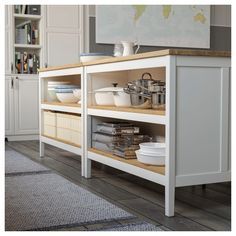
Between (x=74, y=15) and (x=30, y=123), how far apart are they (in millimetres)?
1379

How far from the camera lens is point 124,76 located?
3148 millimetres

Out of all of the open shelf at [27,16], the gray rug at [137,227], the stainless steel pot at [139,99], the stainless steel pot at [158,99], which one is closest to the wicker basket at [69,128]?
the stainless steel pot at [139,99]

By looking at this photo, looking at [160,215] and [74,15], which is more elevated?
[74,15]

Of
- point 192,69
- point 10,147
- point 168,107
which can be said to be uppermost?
point 192,69

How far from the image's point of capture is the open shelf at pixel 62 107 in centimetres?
313

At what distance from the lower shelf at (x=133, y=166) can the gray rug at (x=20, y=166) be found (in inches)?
19.6

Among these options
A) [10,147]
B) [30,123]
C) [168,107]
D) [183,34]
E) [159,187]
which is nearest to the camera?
[168,107]

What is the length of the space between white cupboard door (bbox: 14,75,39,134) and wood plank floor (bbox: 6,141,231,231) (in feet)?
5.78

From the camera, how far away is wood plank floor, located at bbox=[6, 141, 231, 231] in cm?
192

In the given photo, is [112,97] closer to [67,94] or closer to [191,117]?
[67,94]
